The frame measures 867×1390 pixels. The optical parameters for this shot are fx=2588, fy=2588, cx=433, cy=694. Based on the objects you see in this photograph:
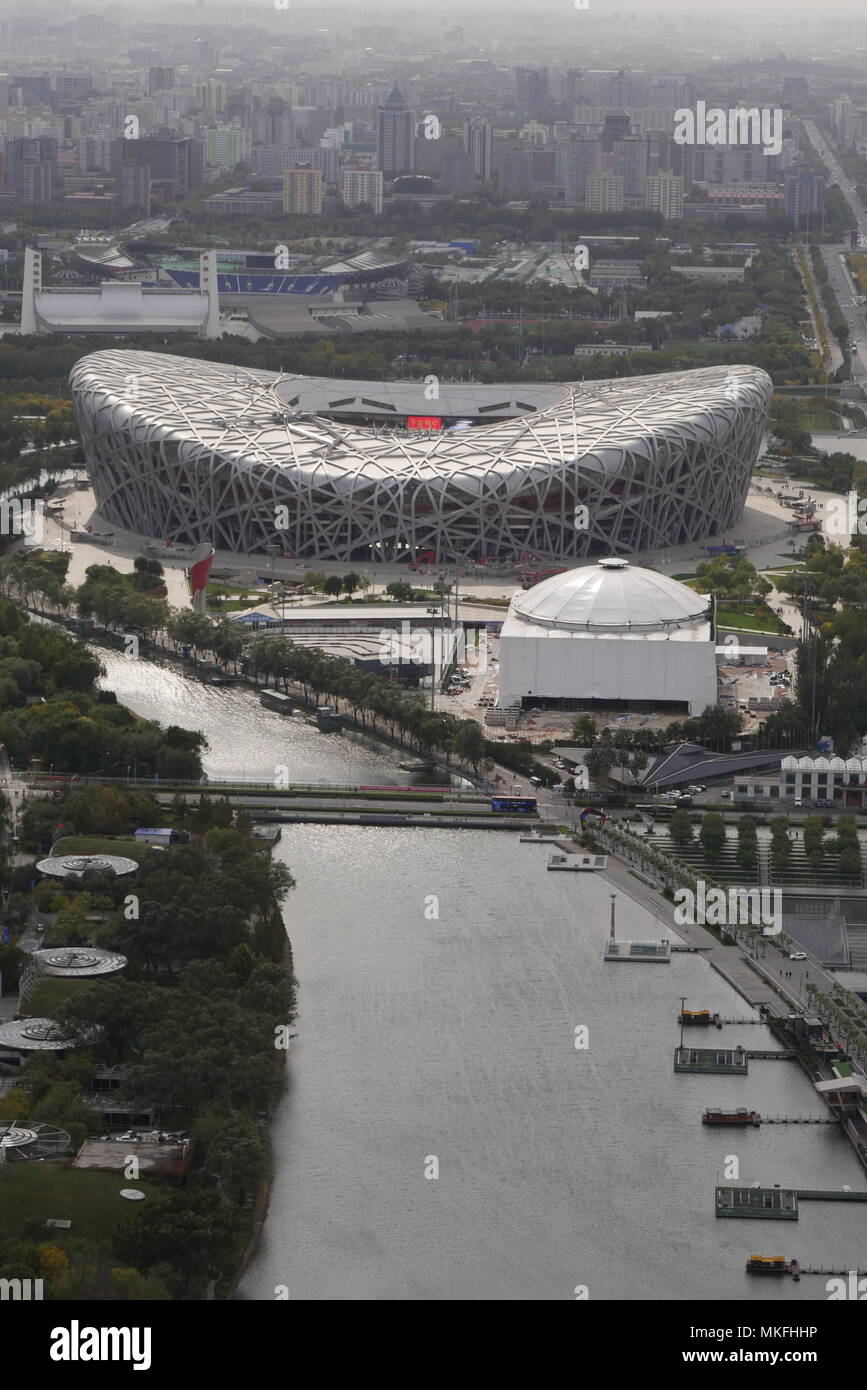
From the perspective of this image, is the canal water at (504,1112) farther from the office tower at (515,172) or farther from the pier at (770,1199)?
the office tower at (515,172)

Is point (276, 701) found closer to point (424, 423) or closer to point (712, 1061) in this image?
point (424, 423)

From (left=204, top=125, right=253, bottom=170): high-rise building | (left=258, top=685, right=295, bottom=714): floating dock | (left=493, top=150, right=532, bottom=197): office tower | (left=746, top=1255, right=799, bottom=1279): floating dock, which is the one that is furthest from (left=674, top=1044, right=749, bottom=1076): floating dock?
(left=204, top=125, right=253, bottom=170): high-rise building

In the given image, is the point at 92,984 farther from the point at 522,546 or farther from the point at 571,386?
the point at 571,386

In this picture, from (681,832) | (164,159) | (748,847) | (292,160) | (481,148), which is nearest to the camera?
(748,847)

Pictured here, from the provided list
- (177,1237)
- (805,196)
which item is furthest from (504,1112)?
(805,196)

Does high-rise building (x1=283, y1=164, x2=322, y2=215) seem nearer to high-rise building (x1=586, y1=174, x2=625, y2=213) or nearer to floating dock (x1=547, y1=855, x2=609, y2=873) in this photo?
high-rise building (x1=586, y1=174, x2=625, y2=213)

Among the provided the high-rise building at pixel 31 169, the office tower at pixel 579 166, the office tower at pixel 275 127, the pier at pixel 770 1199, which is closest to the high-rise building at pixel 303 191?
the high-rise building at pixel 31 169

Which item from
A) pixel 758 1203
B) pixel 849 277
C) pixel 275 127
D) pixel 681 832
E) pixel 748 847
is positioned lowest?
pixel 275 127

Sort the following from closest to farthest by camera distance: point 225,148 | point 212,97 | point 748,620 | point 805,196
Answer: point 748,620 → point 805,196 → point 225,148 → point 212,97
